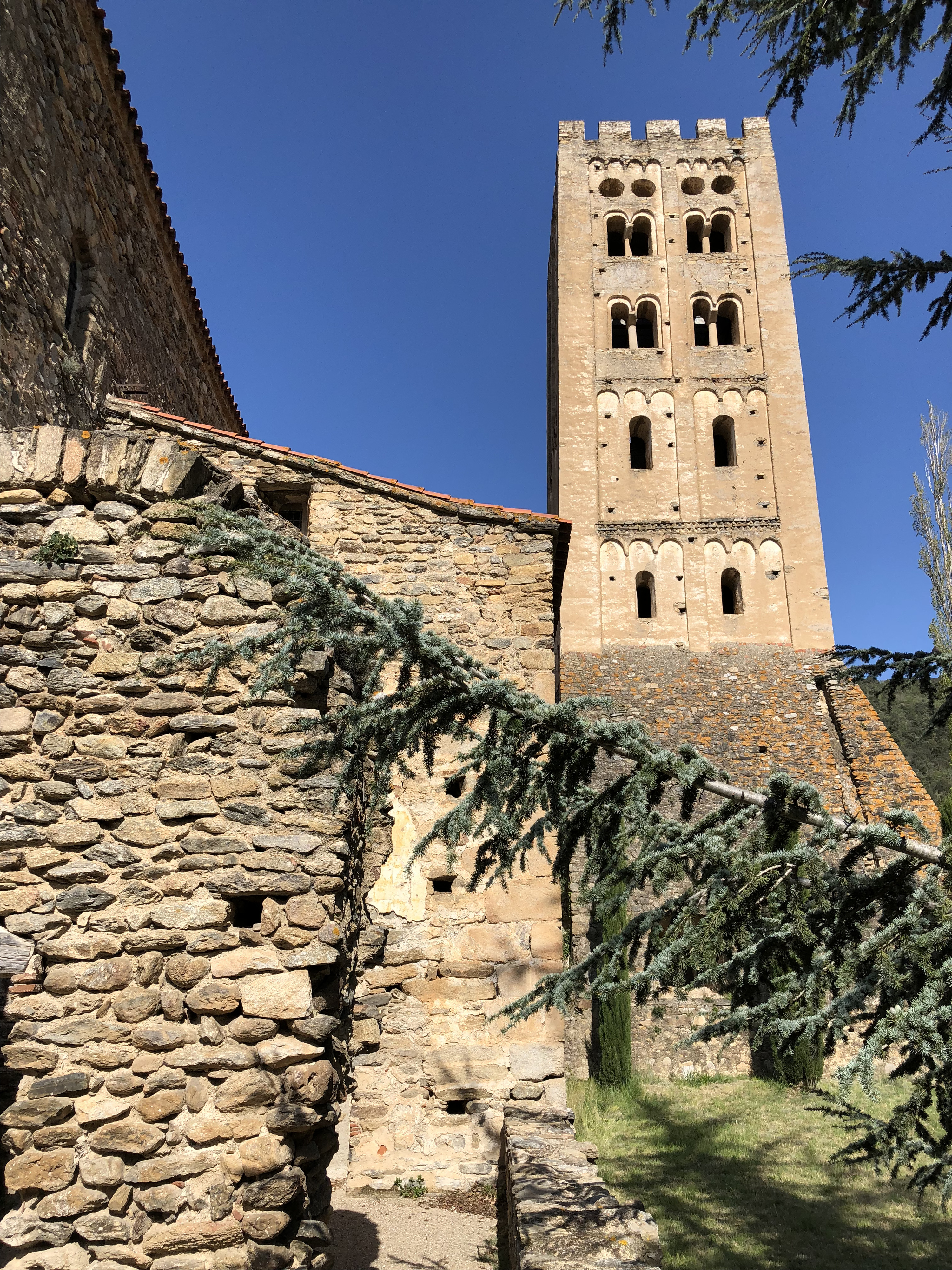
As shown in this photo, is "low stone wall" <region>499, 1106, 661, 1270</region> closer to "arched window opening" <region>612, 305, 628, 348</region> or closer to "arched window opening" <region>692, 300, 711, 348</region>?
"arched window opening" <region>612, 305, 628, 348</region>

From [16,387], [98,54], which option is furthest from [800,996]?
[98,54]

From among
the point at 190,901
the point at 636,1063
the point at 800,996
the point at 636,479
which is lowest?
the point at 636,1063

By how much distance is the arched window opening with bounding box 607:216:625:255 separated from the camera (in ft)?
76.8

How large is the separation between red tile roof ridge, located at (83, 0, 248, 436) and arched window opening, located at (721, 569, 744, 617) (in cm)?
1199

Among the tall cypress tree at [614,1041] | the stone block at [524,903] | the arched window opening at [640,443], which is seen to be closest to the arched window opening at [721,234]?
the arched window opening at [640,443]

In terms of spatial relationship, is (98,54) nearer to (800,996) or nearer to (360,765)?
(360,765)

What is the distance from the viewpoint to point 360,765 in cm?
356

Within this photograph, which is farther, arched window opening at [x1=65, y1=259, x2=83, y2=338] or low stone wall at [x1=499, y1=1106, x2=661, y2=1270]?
arched window opening at [x1=65, y1=259, x2=83, y2=338]

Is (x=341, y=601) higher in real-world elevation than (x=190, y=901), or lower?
higher

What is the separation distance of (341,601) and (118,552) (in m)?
1.06

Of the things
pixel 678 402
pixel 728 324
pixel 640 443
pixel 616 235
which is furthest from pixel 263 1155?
pixel 616 235

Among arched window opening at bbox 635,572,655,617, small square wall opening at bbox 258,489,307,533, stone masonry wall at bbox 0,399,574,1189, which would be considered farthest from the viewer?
arched window opening at bbox 635,572,655,617

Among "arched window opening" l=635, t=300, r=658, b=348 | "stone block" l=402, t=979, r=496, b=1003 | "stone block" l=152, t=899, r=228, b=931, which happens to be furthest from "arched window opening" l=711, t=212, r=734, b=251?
"stone block" l=152, t=899, r=228, b=931

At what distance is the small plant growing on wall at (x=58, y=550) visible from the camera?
3600 millimetres
